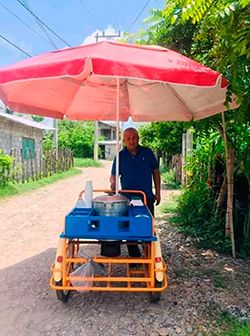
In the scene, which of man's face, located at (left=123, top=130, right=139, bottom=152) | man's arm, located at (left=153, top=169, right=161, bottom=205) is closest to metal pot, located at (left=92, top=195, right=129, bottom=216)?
man's face, located at (left=123, top=130, right=139, bottom=152)

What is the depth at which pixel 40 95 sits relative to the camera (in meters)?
4.90

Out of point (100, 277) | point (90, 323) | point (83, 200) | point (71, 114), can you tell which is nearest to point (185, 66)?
point (83, 200)

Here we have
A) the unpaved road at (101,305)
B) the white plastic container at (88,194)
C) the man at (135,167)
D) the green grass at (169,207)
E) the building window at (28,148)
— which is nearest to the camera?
the unpaved road at (101,305)

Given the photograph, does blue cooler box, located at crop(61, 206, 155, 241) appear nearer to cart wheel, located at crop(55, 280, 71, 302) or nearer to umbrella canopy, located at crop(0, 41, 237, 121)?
cart wheel, located at crop(55, 280, 71, 302)

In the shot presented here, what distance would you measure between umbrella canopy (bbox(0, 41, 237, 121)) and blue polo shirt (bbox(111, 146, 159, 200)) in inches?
34.6

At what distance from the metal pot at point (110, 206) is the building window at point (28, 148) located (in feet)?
50.2

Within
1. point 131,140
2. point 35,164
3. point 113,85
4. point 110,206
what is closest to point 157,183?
point 131,140

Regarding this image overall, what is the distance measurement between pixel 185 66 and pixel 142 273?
2297 mm

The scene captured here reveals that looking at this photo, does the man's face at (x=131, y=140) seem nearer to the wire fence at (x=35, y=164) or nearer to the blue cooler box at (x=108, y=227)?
the blue cooler box at (x=108, y=227)

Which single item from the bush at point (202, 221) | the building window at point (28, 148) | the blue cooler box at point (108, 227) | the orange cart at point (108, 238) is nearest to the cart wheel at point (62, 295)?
the orange cart at point (108, 238)

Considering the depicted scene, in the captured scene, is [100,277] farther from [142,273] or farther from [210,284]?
[210,284]

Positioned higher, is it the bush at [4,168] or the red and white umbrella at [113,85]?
the red and white umbrella at [113,85]

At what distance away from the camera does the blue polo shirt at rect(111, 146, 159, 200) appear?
4969 millimetres

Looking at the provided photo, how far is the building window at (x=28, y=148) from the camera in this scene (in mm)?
19244
